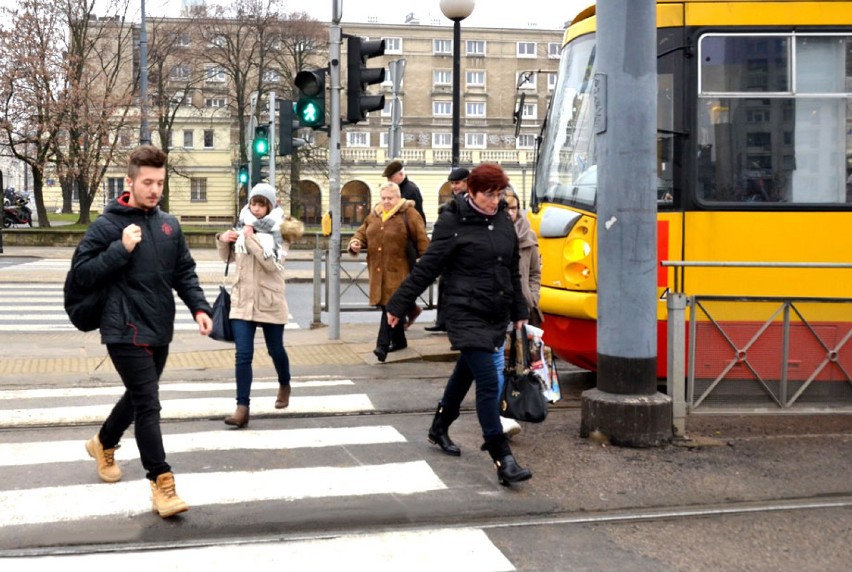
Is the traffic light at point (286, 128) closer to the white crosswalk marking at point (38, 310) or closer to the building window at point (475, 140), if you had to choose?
the white crosswalk marking at point (38, 310)

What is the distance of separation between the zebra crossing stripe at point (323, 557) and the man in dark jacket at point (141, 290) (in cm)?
50

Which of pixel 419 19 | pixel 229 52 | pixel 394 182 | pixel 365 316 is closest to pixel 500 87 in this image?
pixel 419 19

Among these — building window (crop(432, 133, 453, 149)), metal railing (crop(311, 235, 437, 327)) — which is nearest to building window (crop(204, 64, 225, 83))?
building window (crop(432, 133, 453, 149))

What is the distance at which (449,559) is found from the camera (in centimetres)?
459

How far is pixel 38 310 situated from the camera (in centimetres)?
1603

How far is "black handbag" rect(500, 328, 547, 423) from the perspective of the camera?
20.1 feet

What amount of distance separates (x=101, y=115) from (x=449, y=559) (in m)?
39.9

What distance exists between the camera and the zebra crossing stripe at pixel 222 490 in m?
5.20

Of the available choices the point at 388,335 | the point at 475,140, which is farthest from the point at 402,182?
the point at 475,140

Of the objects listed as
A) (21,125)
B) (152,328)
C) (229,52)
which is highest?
(229,52)

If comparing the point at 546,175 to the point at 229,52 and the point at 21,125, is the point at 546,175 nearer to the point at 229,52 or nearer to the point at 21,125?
the point at 21,125

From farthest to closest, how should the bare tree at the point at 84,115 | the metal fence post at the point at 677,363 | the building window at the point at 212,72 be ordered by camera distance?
the building window at the point at 212,72 → the bare tree at the point at 84,115 → the metal fence post at the point at 677,363

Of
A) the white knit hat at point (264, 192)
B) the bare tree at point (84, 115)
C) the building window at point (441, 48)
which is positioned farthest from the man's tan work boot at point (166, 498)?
the building window at point (441, 48)

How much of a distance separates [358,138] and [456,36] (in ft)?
214
